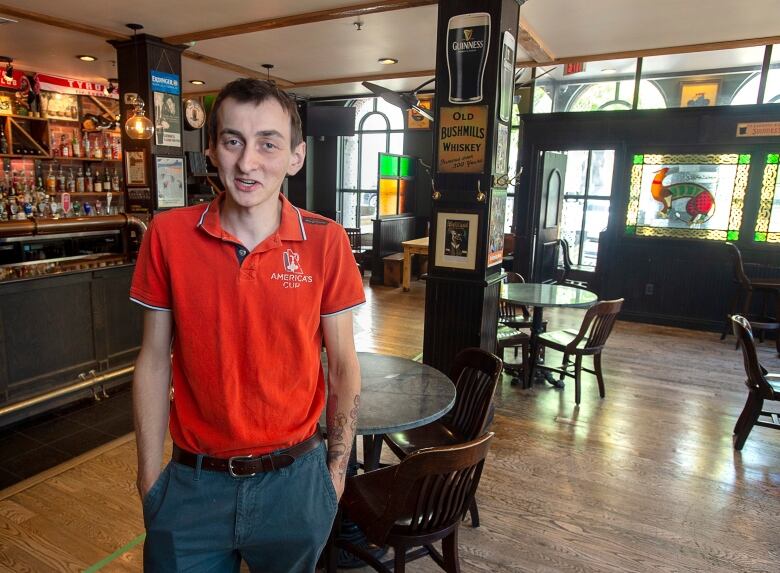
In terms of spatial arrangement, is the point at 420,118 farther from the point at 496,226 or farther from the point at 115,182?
the point at 496,226

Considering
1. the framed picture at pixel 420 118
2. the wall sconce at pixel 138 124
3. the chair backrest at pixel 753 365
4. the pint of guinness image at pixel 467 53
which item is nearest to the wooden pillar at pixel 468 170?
the pint of guinness image at pixel 467 53

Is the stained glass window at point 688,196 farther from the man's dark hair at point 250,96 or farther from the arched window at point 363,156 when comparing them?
the man's dark hair at point 250,96

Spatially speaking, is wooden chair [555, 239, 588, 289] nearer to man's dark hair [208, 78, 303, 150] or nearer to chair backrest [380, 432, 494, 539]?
chair backrest [380, 432, 494, 539]

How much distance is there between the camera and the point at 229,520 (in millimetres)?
1079

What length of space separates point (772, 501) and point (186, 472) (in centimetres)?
300

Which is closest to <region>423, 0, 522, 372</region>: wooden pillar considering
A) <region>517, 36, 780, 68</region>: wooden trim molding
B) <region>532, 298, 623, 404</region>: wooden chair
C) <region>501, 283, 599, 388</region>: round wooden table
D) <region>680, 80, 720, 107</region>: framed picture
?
<region>501, 283, 599, 388</region>: round wooden table

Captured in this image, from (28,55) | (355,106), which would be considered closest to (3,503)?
(28,55)

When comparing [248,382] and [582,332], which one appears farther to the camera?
[582,332]

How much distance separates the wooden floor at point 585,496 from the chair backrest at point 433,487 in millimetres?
557

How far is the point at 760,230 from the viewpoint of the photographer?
581 cm

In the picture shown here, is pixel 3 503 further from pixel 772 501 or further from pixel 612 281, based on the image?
pixel 612 281

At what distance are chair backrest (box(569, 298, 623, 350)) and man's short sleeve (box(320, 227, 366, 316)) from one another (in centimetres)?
298

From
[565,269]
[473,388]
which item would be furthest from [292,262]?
[565,269]

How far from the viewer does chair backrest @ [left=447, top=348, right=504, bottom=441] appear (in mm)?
2166
